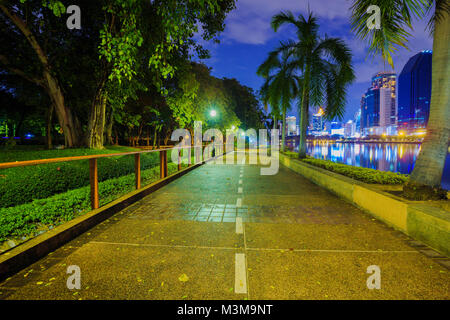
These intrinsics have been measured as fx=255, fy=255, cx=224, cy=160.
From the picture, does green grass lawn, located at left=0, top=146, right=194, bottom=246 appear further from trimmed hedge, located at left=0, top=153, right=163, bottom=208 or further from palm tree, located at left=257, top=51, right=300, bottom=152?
palm tree, located at left=257, top=51, right=300, bottom=152

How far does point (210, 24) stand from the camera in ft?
38.7

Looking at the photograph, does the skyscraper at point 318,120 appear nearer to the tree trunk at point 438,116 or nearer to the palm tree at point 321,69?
the palm tree at point 321,69

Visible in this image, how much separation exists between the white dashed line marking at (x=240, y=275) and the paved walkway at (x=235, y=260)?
12 millimetres

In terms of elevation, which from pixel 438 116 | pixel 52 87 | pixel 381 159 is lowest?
pixel 381 159

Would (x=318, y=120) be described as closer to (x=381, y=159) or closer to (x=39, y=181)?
(x=381, y=159)

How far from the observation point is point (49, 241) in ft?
12.0

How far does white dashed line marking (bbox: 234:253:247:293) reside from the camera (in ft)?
9.11

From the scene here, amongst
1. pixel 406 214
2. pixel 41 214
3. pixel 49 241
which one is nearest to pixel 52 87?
pixel 41 214

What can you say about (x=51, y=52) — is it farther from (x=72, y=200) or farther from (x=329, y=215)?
(x=329, y=215)

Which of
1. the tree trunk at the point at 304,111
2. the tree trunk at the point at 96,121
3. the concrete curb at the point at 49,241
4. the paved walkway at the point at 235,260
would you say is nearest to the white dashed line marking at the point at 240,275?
the paved walkway at the point at 235,260

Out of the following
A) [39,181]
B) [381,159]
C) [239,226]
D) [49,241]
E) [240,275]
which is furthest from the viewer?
[381,159]

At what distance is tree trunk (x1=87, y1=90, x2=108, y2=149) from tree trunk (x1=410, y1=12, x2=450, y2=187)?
12604 millimetres

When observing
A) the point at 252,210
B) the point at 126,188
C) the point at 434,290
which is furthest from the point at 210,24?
the point at 434,290

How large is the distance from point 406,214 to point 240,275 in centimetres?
332
